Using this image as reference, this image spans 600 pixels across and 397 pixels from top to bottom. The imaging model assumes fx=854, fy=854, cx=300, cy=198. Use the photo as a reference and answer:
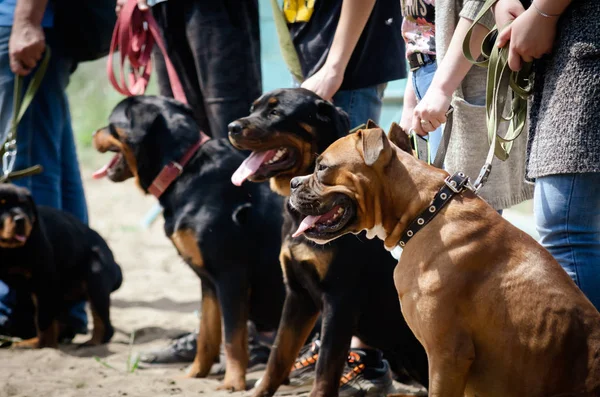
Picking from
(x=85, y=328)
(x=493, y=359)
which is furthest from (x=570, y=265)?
(x=85, y=328)

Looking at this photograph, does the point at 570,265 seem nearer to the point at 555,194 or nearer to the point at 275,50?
the point at 555,194

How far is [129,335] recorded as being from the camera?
5.96m

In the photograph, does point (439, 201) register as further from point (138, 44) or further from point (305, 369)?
point (138, 44)

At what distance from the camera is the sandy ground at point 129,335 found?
434cm

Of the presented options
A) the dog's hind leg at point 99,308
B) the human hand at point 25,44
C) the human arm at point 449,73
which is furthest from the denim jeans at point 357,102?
the dog's hind leg at point 99,308

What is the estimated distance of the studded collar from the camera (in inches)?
115

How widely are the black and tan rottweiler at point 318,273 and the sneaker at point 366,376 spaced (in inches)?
3.5

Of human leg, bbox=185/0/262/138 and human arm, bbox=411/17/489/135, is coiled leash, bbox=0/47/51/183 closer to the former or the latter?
human leg, bbox=185/0/262/138

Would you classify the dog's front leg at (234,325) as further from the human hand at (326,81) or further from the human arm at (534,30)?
the human arm at (534,30)

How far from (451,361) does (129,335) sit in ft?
11.9

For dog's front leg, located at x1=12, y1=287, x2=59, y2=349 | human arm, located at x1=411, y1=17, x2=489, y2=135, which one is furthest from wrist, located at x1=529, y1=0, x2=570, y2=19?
dog's front leg, located at x1=12, y1=287, x2=59, y2=349

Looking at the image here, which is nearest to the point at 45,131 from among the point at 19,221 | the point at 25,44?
the point at 25,44

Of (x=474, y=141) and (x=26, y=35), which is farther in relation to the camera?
(x=26, y=35)

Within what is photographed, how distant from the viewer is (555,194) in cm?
281
